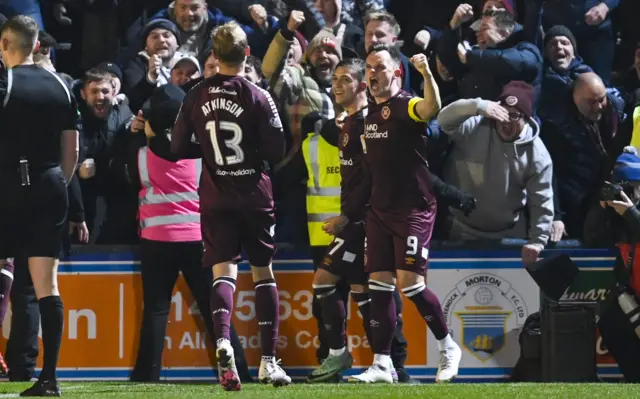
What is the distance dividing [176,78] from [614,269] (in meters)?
3.72

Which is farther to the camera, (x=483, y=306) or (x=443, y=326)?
(x=483, y=306)

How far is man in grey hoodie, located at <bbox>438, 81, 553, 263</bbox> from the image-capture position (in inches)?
421

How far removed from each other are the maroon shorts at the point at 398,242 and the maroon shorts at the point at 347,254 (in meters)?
0.34

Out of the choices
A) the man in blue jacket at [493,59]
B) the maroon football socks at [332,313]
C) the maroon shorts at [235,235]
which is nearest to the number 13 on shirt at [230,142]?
the maroon shorts at [235,235]

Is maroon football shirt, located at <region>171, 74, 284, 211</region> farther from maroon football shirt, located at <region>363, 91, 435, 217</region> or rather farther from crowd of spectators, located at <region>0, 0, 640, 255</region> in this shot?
crowd of spectators, located at <region>0, 0, 640, 255</region>

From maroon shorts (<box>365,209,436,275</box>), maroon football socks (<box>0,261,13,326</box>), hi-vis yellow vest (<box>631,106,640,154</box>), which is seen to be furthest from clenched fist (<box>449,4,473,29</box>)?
maroon football socks (<box>0,261,13,326</box>)

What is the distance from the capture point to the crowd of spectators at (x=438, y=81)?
35.4 feet

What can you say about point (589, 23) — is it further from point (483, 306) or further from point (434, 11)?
point (483, 306)

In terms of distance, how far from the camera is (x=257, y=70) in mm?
10750

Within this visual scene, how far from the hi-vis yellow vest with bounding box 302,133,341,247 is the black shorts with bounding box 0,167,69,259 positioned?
8.92 ft

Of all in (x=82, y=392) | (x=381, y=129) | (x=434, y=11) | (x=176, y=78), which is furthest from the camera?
(x=434, y=11)

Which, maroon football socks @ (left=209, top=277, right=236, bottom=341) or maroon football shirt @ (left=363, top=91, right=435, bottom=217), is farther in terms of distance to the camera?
maroon football shirt @ (left=363, top=91, right=435, bottom=217)

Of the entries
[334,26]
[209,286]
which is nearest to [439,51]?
[334,26]

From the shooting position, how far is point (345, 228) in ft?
32.9
